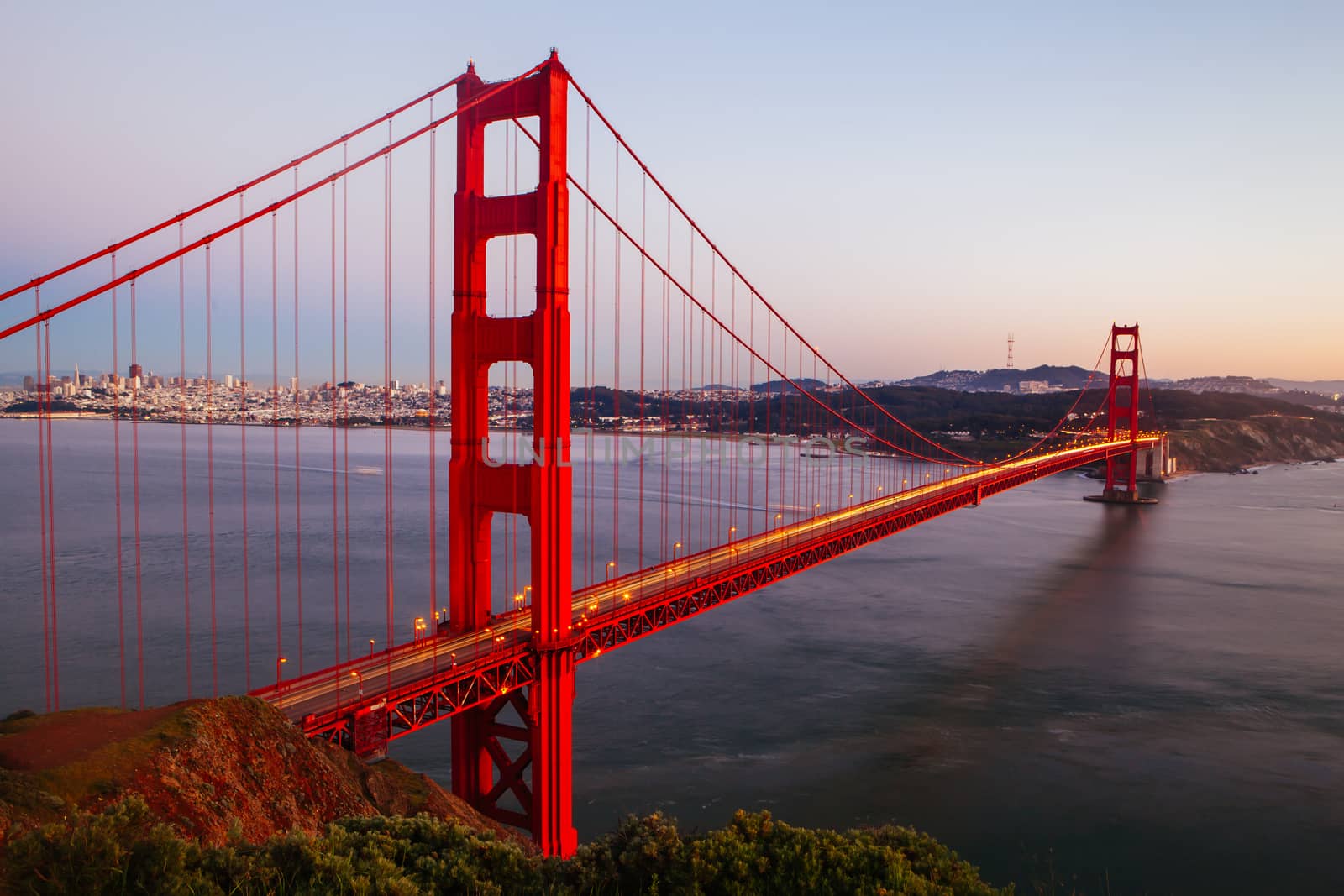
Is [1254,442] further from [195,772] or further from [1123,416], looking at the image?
[195,772]

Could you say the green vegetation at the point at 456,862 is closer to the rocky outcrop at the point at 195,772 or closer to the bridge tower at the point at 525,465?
the rocky outcrop at the point at 195,772

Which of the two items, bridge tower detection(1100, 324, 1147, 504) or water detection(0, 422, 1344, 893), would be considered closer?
water detection(0, 422, 1344, 893)

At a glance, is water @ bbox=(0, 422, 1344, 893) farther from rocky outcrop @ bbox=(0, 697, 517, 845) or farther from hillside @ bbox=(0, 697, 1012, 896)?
hillside @ bbox=(0, 697, 1012, 896)

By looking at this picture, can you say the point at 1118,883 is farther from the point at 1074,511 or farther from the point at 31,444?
Result: the point at 31,444

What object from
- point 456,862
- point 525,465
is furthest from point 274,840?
point 525,465

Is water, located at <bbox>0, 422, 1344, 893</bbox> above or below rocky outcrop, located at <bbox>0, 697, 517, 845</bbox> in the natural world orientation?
below

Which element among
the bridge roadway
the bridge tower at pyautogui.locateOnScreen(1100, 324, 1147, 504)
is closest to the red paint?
the bridge tower at pyautogui.locateOnScreen(1100, 324, 1147, 504)

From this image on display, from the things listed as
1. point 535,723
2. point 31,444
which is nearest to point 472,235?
point 535,723
